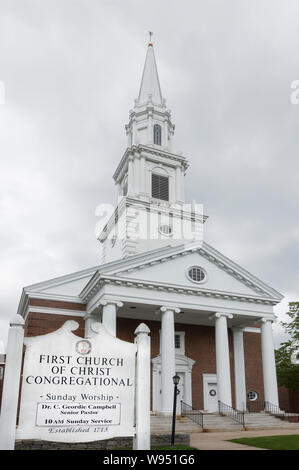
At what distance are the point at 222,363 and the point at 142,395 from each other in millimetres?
17444

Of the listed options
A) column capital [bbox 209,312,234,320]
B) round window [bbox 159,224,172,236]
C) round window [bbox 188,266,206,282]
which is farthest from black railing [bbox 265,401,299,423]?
round window [bbox 159,224,172,236]

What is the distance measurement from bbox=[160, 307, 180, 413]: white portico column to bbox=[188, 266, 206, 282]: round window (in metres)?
2.56

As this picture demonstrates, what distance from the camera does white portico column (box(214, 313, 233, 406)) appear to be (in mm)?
24750

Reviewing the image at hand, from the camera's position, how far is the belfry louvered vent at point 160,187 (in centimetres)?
4025

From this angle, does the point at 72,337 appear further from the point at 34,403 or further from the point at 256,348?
the point at 256,348

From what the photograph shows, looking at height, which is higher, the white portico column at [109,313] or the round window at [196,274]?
the round window at [196,274]

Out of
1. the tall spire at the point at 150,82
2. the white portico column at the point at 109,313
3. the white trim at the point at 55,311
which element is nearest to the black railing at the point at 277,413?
the white portico column at the point at 109,313

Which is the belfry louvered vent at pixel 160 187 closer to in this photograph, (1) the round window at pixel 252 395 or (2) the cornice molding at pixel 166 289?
(2) the cornice molding at pixel 166 289

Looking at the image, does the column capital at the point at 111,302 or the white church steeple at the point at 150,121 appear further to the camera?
the white church steeple at the point at 150,121

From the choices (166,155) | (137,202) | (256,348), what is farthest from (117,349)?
(166,155)

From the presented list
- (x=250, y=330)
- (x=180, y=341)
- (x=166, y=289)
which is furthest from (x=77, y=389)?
(x=250, y=330)

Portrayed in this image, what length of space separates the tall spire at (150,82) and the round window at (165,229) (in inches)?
592

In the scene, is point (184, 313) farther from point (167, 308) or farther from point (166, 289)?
point (166, 289)

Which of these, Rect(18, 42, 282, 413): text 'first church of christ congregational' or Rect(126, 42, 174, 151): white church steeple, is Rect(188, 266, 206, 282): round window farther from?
Rect(126, 42, 174, 151): white church steeple
